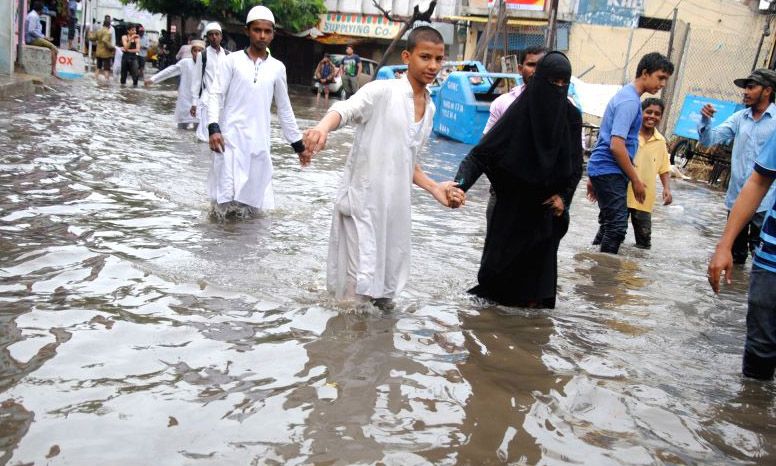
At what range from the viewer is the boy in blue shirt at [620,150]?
20.0ft

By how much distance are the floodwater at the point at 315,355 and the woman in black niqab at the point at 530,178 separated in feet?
0.73

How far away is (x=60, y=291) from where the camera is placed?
14.2 feet

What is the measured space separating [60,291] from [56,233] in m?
1.36

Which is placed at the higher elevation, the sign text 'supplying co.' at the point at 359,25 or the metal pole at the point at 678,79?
the sign text 'supplying co.' at the point at 359,25

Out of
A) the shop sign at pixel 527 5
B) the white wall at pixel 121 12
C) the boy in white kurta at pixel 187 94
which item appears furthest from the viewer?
the white wall at pixel 121 12

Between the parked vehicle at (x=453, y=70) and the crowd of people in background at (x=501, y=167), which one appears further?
the parked vehicle at (x=453, y=70)

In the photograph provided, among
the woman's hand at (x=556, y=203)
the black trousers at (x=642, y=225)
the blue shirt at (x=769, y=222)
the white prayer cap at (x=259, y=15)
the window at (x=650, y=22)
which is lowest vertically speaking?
the black trousers at (x=642, y=225)

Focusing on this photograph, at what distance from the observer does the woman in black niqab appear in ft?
14.8

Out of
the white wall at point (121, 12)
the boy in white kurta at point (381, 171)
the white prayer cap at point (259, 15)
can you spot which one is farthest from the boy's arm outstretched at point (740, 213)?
the white wall at point (121, 12)

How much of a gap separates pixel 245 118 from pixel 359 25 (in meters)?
32.2

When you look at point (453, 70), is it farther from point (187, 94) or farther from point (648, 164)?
point (648, 164)

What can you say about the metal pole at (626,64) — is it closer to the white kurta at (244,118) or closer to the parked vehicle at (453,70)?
the parked vehicle at (453,70)

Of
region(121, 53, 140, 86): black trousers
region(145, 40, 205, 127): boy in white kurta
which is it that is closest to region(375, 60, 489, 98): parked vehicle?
region(145, 40, 205, 127): boy in white kurta

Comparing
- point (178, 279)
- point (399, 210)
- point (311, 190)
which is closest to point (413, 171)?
point (399, 210)
